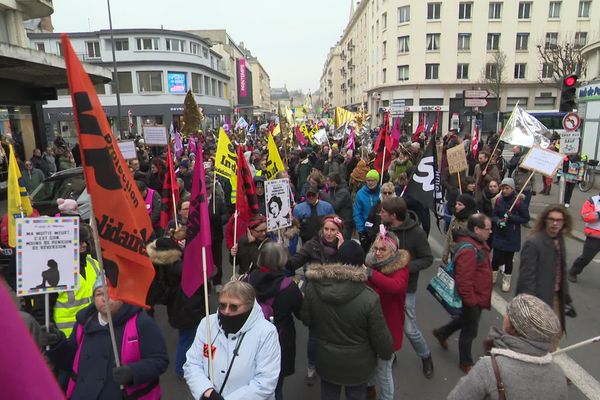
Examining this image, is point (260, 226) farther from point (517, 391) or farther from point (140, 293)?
point (517, 391)

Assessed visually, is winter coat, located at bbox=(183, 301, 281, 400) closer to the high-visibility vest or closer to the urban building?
the high-visibility vest

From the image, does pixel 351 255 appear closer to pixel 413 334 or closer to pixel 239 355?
pixel 239 355

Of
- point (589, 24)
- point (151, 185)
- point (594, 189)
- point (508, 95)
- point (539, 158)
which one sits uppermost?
point (589, 24)

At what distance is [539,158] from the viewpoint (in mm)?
6883

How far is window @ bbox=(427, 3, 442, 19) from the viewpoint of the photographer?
45.0 meters

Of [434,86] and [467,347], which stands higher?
[434,86]

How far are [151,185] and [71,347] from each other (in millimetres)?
7250

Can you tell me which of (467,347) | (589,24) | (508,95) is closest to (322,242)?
(467,347)

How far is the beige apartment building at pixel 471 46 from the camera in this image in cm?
4391

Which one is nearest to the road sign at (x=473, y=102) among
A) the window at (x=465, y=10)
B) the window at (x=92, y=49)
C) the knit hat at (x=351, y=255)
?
the knit hat at (x=351, y=255)

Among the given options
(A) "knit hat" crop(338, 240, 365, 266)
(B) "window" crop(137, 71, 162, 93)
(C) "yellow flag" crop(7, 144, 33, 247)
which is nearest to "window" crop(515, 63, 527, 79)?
(B) "window" crop(137, 71, 162, 93)

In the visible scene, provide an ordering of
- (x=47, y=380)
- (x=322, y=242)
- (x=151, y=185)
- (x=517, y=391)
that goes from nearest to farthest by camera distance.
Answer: (x=47, y=380), (x=517, y=391), (x=322, y=242), (x=151, y=185)

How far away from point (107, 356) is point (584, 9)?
55232 mm

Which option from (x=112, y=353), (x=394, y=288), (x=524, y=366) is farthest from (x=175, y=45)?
(x=524, y=366)
